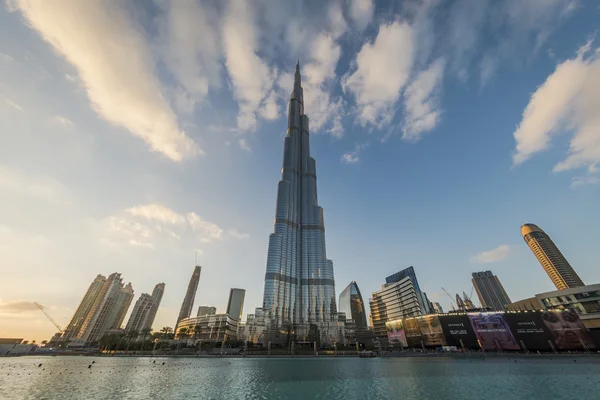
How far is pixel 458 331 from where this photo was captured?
12338 centimetres

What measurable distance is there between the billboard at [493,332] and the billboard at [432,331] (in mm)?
15578

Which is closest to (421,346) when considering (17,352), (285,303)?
(285,303)

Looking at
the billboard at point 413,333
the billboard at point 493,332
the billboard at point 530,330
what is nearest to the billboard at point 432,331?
the billboard at point 413,333

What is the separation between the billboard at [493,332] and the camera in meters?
112

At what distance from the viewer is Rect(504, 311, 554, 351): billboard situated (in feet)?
350

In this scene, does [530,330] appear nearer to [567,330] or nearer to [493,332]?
[567,330]

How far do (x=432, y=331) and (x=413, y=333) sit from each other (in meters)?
13.8

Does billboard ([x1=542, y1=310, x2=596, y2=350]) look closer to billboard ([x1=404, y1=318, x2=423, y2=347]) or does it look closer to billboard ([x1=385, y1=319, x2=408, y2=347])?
billboard ([x1=404, y1=318, x2=423, y2=347])

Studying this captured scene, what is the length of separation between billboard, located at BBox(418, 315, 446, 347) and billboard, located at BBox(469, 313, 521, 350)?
15.6 metres

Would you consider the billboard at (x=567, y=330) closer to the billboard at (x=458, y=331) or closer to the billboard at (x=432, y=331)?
the billboard at (x=458, y=331)

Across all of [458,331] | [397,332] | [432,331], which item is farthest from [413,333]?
[458,331]

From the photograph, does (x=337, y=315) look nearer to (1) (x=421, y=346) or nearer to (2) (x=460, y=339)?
(1) (x=421, y=346)

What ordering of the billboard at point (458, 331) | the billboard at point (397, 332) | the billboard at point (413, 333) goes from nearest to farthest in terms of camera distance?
the billboard at point (458, 331)
the billboard at point (413, 333)
the billboard at point (397, 332)

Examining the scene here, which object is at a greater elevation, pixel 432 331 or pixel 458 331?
pixel 432 331
